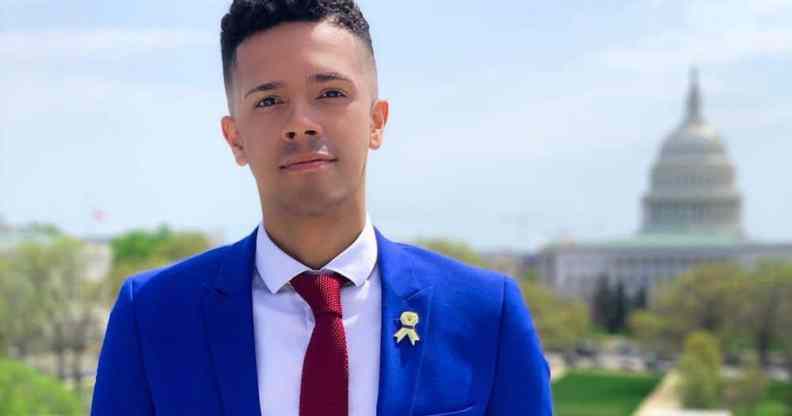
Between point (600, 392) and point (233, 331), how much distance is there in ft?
141

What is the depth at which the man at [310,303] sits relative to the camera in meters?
2.88

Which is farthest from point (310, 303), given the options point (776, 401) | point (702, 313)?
point (702, 313)

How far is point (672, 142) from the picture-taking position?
106625 mm

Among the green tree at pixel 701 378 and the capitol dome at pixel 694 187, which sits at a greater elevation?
the capitol dome at pixel 694 187

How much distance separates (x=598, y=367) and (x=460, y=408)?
172 ft

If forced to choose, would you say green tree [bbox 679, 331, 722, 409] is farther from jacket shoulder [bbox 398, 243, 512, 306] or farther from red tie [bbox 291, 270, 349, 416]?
red tie [bbox 291, 270, 349, 416]

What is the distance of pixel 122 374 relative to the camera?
2.96 m

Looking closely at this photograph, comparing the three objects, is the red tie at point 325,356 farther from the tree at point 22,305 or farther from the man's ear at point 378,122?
the tree at point 22,305

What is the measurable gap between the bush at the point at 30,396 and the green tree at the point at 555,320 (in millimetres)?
30371

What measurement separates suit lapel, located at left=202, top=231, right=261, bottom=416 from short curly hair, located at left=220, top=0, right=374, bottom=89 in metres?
0.46

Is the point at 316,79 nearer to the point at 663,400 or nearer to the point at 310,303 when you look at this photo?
the point at 310,303

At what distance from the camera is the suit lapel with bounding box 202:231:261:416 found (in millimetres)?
2859

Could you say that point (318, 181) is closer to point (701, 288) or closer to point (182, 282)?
point (182, 282)

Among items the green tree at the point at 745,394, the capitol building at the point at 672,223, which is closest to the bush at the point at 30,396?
the green tree at the point at 745,394
